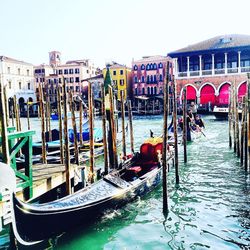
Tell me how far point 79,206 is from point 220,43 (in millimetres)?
27403

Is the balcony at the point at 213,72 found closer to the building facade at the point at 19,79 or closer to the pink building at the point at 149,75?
the pink building at the point at 149,75

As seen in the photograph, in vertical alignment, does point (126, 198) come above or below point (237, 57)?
below

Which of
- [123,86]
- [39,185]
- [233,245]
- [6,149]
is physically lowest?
[233,245]

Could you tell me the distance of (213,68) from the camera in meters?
28.9

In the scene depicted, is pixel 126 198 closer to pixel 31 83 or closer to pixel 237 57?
pixel 237 57

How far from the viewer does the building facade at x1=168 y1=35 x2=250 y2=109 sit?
27.8m

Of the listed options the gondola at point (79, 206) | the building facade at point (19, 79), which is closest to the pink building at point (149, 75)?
the building facade at point (19, 79)

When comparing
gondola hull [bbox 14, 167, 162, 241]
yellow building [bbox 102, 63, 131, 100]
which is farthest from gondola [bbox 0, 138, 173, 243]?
yellow building [bbox 102, 63, 131, 100]

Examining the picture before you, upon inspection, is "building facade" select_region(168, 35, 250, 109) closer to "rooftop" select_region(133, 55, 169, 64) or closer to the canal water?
"rooftop" select_region(133, 55, 169, 64)

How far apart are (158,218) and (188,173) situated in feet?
12.2

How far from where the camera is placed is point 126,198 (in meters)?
6.53

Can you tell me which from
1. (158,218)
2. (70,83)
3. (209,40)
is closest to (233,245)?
(158,218)

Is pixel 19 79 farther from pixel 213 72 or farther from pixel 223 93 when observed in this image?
pixel 223 93

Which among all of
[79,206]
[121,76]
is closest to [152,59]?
[121,76]
